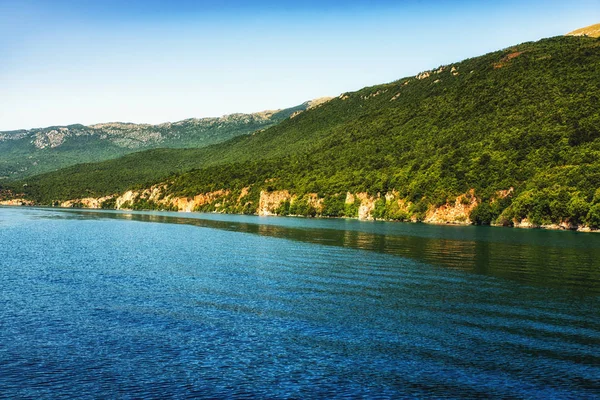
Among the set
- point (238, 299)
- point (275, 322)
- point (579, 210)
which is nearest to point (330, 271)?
point (238, 299)

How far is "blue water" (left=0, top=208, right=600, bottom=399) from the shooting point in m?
19.1

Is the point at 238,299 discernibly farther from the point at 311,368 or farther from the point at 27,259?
the point at 27,259

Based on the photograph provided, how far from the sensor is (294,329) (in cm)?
2631

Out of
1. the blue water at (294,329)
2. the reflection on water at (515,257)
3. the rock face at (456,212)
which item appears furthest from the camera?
the rock face at (456,212)

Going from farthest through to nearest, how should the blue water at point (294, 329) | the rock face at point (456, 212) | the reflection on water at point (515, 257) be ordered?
1. the rock face at point (456, 212)
2. the reflection on water at point (515, 257)
3. the blue water at point (294, 329)

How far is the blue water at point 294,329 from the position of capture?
1908 centimetres

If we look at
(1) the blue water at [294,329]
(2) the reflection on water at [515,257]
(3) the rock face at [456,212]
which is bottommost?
(1) the blue water at [294,329]

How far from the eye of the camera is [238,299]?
33312mm

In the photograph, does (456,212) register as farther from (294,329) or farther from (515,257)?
(294,329)

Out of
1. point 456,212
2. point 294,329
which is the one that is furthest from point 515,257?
point 456,212

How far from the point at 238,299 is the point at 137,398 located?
16.0m

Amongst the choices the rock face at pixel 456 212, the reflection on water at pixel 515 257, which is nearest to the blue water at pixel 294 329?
the reflection on water at pixel 515 257

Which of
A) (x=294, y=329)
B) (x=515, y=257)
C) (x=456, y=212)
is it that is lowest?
(x=294, y=329)

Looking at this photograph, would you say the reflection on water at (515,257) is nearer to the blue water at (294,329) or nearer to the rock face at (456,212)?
the blue water at (294,329)
